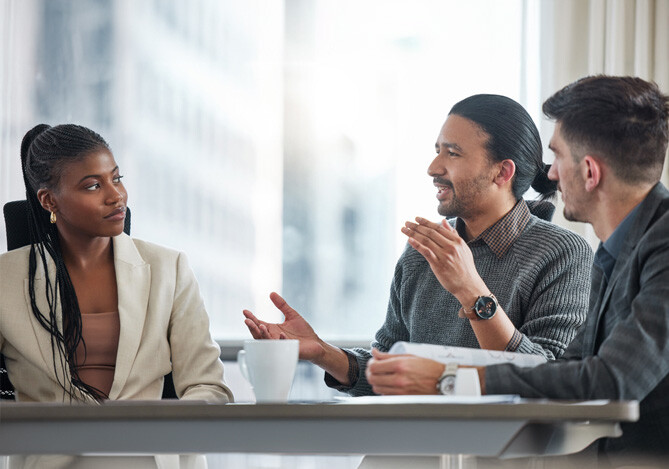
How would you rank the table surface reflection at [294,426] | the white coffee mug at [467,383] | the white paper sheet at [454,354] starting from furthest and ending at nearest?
the white paper sheet at [454,354] → the white coffee mug at [467,383] → the table surface reflection at [294,426]

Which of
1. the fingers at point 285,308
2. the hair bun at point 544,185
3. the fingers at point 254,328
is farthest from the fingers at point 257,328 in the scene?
the hair bun at point 544,185

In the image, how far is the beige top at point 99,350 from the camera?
68.7 inches

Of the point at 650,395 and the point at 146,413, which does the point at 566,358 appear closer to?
the point at 650,395

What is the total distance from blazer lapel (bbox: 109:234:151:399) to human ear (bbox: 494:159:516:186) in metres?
0.85

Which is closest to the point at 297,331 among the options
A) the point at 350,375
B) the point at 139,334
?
the point at 350,375

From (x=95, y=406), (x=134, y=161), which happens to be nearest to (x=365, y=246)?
(x=134, y=161)

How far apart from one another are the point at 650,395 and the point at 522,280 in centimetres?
60

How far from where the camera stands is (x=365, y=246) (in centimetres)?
304

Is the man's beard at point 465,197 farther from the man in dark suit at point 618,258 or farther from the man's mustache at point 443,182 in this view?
the man in dark suit at point 618,258

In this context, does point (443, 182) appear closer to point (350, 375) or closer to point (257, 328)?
point (350, 375)

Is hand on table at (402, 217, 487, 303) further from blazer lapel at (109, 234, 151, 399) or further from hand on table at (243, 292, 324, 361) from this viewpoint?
blazer lapel at (109, 234, 151, 399)

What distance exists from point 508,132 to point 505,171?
10 cm

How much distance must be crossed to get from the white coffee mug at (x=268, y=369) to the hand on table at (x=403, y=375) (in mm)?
127

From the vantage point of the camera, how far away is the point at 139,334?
174cm
